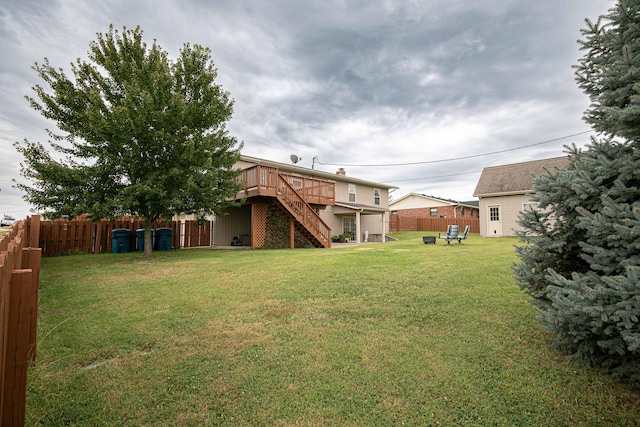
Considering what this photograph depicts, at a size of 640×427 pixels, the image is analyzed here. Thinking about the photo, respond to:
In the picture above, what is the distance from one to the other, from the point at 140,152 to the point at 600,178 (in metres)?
12.1

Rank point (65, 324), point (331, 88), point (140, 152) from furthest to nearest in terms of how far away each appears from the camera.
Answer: point (331, 88), point (140, 152), point (65, 324)

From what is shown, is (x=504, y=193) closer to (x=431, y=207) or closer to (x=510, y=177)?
(x=510, y=177)

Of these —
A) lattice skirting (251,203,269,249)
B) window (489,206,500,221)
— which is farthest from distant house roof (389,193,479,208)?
lattice skirting (251,203,269,249)

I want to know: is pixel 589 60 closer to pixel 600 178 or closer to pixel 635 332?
pixel 600 178

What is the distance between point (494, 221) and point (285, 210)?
614 inches

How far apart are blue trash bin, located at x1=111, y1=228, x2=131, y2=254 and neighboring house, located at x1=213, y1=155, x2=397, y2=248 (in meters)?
4.60

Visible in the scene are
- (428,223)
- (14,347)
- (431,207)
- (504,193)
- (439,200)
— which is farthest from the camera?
(431,207)

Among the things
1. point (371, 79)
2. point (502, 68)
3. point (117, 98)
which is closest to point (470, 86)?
point (502, 68)

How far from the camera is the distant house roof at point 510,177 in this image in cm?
2039

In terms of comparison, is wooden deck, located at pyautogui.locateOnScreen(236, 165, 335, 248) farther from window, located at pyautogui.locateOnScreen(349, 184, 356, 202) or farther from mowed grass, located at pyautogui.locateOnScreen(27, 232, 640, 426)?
mowed grass, located at pyautogui.locateOnScreen(27, 232, 640, 426)

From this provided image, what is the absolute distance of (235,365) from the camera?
3010mm

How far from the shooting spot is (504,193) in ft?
67.9

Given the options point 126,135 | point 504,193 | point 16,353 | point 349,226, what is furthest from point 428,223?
point 16,353

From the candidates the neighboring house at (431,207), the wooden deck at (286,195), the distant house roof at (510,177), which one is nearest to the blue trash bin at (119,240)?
the wooden deck at (286,195)
